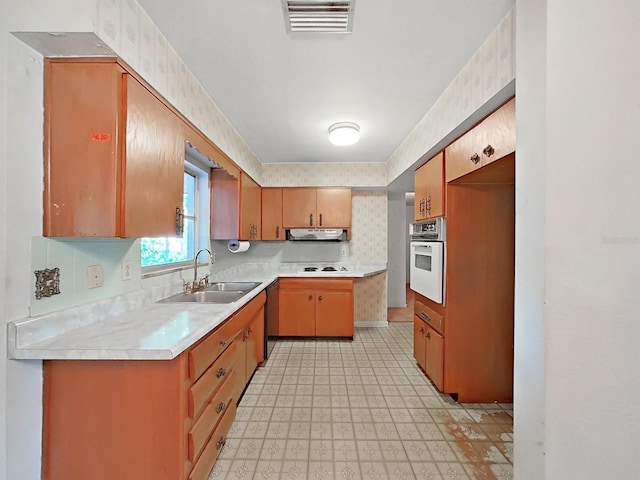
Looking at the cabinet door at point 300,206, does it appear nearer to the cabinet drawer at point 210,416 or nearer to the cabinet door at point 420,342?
the cabinet door at point 420,342

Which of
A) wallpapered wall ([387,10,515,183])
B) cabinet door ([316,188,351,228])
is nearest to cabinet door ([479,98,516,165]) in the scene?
wallpapered wall ([387,10,515,183])

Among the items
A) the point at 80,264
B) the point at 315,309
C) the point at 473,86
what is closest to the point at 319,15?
the point at 473,86

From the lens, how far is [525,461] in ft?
3.69

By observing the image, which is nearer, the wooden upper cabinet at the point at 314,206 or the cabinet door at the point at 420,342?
the cabinet door at the point at 420,342

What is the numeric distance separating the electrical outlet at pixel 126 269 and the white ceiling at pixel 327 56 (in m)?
1.28

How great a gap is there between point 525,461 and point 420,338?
1.78 m

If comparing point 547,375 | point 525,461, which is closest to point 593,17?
point 547,375

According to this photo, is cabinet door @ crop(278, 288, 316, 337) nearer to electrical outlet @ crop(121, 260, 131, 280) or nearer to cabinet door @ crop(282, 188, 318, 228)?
cabinet door @ crop(282, 188, 318, 228)

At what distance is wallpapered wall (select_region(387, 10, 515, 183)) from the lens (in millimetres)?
1421

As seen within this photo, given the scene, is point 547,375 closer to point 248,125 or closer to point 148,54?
point 148,54

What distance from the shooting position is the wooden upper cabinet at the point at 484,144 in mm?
1566

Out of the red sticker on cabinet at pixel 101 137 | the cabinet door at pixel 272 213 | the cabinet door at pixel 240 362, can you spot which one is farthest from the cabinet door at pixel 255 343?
the red sticker on cabinet at pixel 101 137

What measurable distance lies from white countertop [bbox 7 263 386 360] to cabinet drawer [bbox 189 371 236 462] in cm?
42

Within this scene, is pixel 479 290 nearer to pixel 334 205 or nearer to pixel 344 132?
pixel 344 132
